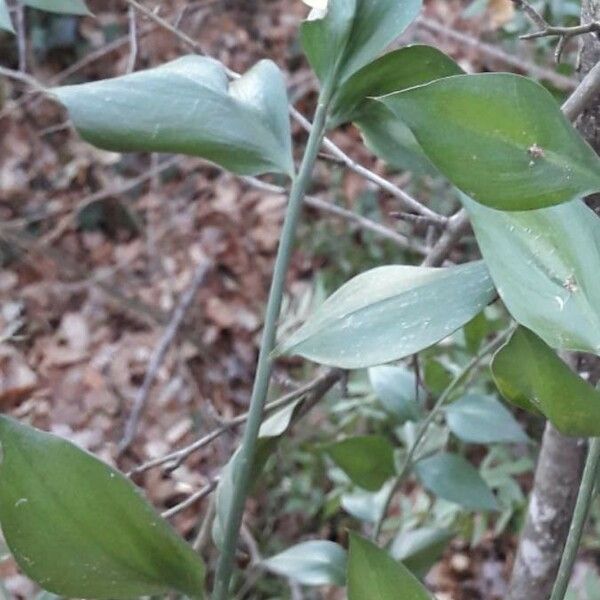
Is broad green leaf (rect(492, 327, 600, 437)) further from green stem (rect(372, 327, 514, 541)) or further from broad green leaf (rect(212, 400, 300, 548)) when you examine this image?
green stem (rect(372, 327, 514, 541))

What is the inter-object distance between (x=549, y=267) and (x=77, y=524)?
23 centimetres

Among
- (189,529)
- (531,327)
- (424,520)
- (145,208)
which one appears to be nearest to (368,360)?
(531,327)

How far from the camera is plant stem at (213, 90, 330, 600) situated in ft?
1.25

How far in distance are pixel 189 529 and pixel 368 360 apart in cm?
123

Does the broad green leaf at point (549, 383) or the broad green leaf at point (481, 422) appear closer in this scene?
the broad green leaf at point (549, 383)

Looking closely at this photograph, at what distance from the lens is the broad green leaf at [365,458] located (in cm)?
65

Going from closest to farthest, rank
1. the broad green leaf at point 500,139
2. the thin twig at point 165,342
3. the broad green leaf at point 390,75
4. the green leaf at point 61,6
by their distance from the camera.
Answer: the broad green leaf at point 500,139 → the broad green leaf at point 390,75 → the green leaf at point 61,6 → the thin twig at point 165,342

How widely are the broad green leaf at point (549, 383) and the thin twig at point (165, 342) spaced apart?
1034 mm

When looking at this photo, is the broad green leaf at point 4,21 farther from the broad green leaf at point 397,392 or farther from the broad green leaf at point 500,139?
the broad green leaf at point 397,392

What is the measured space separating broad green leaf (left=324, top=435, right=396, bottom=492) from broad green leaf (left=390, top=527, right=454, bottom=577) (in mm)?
53

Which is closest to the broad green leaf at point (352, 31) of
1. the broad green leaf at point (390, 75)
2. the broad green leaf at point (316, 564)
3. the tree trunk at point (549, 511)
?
the broad green leaf at point (390, 75)

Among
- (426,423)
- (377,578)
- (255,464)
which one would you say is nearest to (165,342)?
(426,423)

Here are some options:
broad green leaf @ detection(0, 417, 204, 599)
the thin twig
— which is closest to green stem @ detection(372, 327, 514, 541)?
→ broad green leaf @ detection(0, 417, 204, 599)

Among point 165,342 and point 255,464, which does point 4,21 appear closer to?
point 255,464
